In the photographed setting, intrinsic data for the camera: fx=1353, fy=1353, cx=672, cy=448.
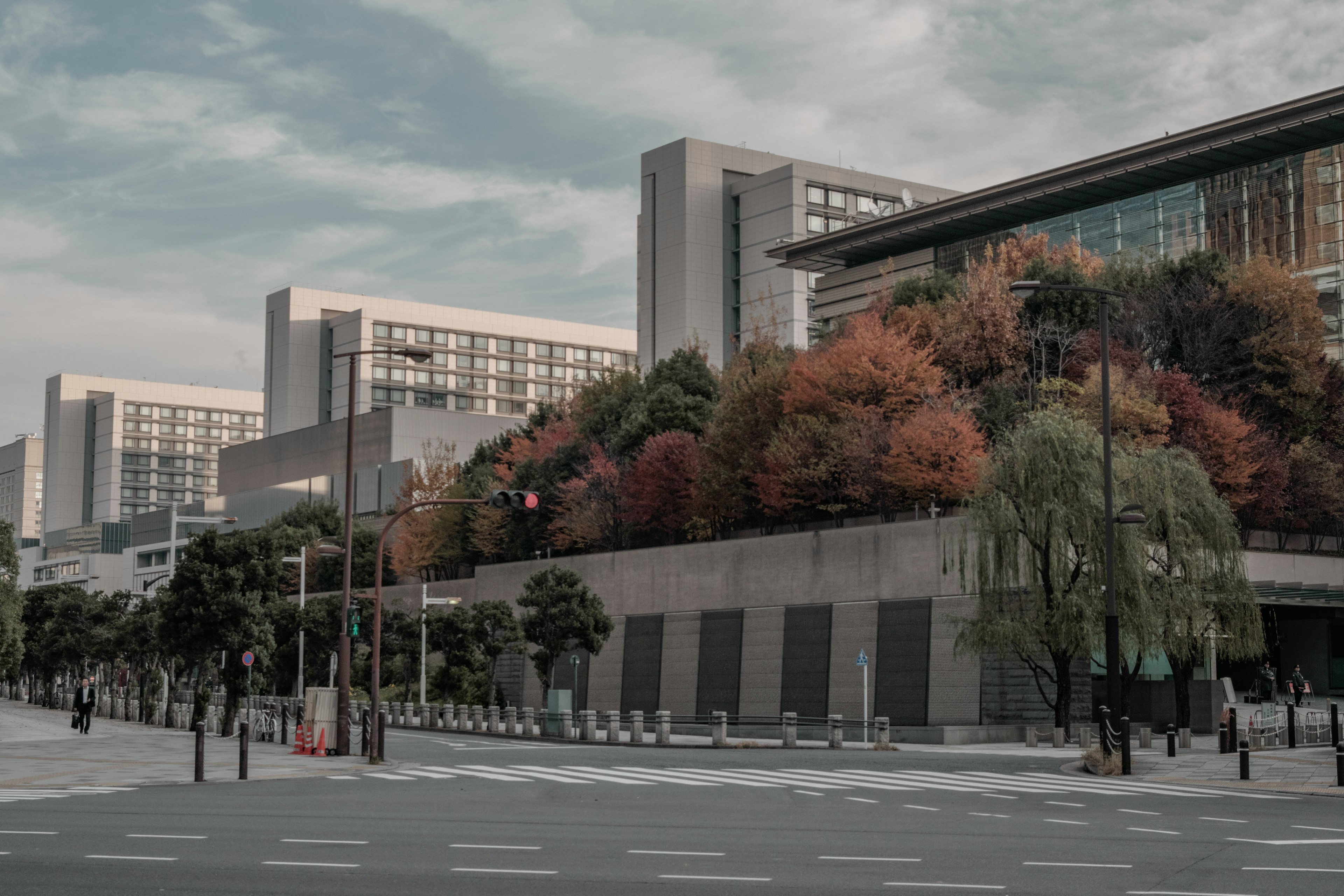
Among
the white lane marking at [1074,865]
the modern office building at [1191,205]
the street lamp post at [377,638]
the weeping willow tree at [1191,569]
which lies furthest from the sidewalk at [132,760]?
the modern office building at [1191,205]

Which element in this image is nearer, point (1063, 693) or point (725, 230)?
point (1063, 693)

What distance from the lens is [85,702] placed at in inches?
1660

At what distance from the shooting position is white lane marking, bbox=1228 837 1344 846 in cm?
1435

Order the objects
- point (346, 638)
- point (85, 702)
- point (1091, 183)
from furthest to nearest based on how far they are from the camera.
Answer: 1. point (1091, 183)
2. point (85, 702)
3. point (346, 638)

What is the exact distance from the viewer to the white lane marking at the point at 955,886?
1127 cm

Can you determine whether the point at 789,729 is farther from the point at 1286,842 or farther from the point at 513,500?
the point at 1286,842

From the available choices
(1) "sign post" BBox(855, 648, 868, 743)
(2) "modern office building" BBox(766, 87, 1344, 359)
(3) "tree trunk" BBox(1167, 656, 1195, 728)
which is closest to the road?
(1) "sign post" BBox(855, 648, 868, 743)

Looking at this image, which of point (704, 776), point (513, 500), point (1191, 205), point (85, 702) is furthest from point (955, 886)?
point (1191, 205)

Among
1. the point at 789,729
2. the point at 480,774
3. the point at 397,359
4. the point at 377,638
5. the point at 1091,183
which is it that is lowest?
the point at 789,729

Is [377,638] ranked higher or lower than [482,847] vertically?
higher

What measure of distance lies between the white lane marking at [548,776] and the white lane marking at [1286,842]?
11731 millimetres

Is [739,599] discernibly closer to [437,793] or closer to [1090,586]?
[1090,586]

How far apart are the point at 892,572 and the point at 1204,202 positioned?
31574 mm

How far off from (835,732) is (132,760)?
18169 millimetres
